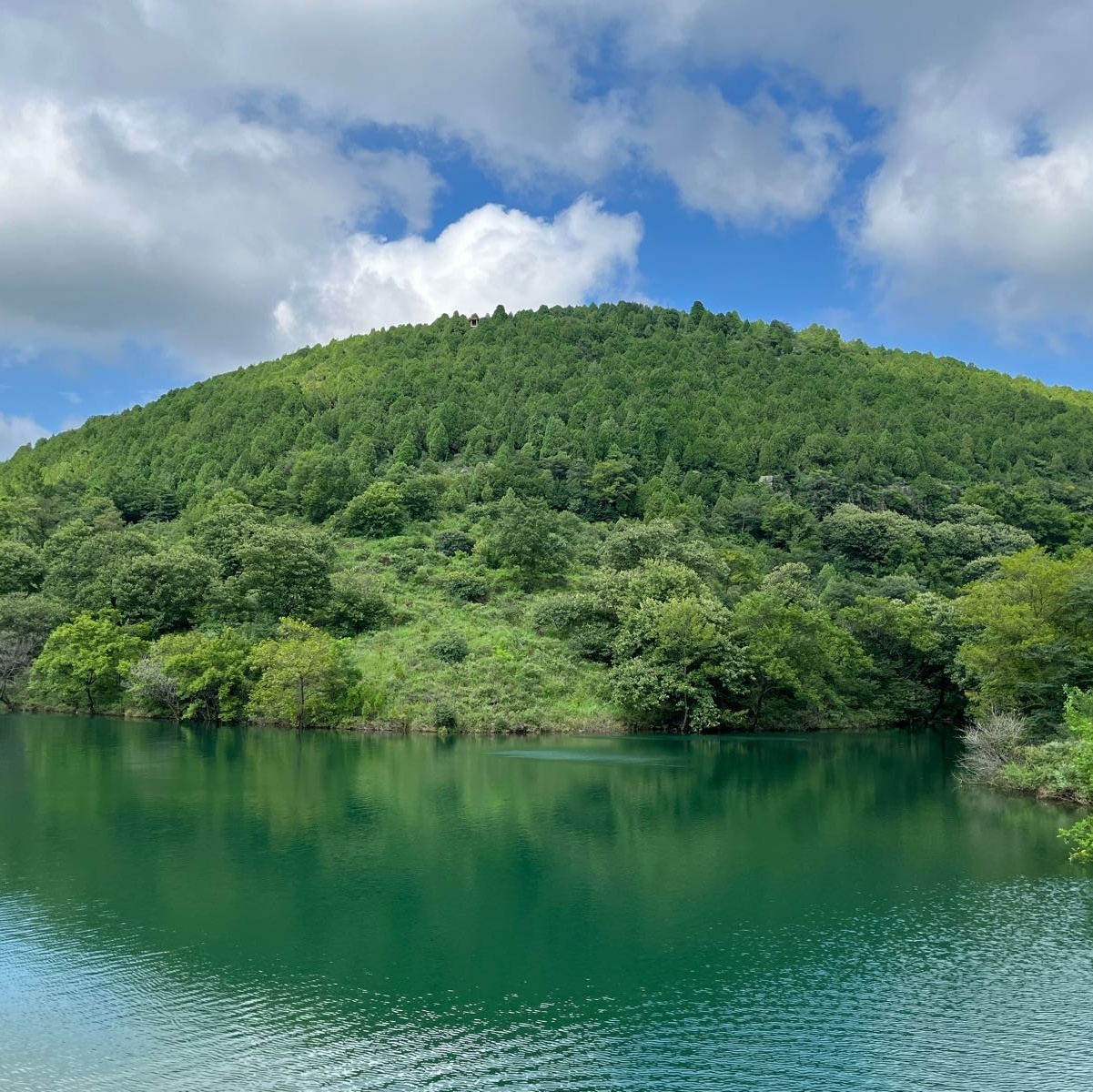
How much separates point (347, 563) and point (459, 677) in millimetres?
24324

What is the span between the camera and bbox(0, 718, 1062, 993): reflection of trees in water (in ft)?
63.3

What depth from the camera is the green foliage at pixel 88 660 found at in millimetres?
63031

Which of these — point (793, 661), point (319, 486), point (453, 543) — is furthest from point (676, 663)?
point (319, 486)

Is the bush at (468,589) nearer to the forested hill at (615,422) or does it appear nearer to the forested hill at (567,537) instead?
the forested hill at (567,537)

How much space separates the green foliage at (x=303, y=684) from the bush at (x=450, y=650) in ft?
18.1

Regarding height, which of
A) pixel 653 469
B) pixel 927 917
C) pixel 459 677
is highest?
pixel 653 469

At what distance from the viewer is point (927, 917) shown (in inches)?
842

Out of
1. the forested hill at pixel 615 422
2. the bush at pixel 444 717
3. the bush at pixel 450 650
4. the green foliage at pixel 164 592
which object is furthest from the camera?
the forested hill at pixel 615 422

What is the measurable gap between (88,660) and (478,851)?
4693 cm

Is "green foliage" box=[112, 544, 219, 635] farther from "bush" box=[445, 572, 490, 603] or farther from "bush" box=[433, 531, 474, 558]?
"bush" box=[433, 531, 474, 558]

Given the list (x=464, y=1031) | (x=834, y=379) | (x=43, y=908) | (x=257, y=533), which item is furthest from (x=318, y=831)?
(x=834, y=379)

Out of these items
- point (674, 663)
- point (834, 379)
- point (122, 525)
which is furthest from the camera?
point (834, 379)

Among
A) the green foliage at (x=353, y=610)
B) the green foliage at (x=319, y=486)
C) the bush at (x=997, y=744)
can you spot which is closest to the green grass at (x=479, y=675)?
the green foliage at (x=353, y=610)

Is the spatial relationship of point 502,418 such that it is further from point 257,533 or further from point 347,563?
point 257,533
